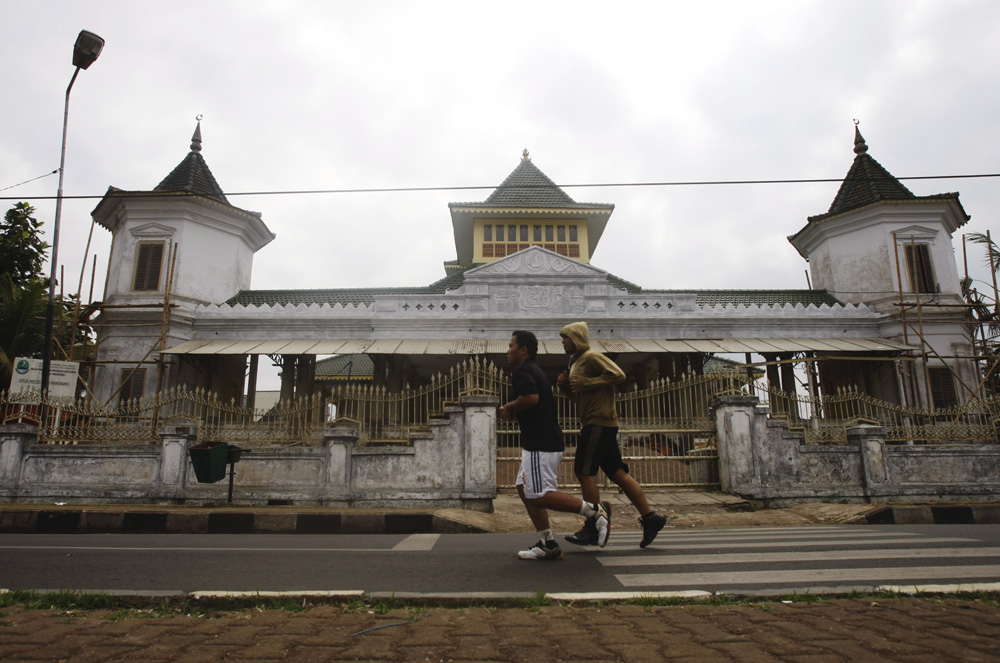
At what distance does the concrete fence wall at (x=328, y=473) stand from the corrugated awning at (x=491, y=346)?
5953mm

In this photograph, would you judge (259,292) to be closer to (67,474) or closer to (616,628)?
(67,474)

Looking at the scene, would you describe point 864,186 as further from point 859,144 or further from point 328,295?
point 328,295

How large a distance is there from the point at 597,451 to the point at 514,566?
107cm

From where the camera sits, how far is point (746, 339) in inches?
664

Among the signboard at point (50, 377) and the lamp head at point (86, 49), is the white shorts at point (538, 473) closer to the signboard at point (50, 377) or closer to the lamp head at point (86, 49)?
the signboard at point (50, 377)

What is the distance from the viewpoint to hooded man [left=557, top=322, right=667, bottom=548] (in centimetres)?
459

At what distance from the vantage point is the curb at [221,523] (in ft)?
25.0

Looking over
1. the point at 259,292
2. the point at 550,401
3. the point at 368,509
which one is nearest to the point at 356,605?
the point at 550,401

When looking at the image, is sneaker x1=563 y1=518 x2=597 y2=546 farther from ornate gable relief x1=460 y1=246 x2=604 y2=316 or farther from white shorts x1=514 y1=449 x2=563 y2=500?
ornate gable relief x1=460 y1=246 x2=604 y2=316

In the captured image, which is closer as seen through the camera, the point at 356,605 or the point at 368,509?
the point at 356,605

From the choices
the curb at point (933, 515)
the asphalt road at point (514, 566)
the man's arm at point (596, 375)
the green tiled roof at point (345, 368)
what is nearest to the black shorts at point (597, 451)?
the man's arm at point (596, 375)

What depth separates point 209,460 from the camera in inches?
323

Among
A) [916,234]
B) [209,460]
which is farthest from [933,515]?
[916,234]

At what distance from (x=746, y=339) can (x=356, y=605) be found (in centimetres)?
1567
